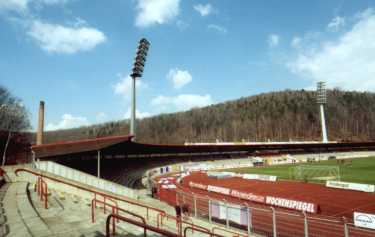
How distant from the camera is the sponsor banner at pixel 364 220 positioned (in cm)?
1254

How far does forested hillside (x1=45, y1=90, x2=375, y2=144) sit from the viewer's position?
168 metres

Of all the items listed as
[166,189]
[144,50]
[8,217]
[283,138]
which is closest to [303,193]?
[166,189]

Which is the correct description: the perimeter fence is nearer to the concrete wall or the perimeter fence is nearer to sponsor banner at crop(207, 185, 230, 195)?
the concrete wall

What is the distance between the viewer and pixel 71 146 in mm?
25703

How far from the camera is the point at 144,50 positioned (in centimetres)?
5294

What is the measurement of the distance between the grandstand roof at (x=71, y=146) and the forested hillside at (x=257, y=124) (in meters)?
139

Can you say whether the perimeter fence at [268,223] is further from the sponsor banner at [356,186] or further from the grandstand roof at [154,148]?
the sponsor banner at [356,186]

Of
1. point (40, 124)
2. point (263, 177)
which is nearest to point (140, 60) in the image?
point (40, 124)

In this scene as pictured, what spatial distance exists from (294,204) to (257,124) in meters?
157

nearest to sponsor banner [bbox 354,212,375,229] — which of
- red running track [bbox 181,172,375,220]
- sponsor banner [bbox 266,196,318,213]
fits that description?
red running track [bbox 181,172,375,220]

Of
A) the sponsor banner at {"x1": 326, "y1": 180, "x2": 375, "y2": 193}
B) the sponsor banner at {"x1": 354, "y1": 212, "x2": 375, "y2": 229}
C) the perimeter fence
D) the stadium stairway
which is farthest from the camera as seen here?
the sponsor banner at {"x1": 326, "y1": 180, "x2": 375, "y2": 193}

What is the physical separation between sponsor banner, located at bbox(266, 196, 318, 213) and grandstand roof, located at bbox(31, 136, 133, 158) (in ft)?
45.1

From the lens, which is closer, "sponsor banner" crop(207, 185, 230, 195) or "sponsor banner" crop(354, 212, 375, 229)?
"sponsor banner" crop(354, 212, 375, 229)

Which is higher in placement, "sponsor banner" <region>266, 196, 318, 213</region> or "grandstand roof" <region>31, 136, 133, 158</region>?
"grandstand roof" <region>31, 136, 133, 158</region>
